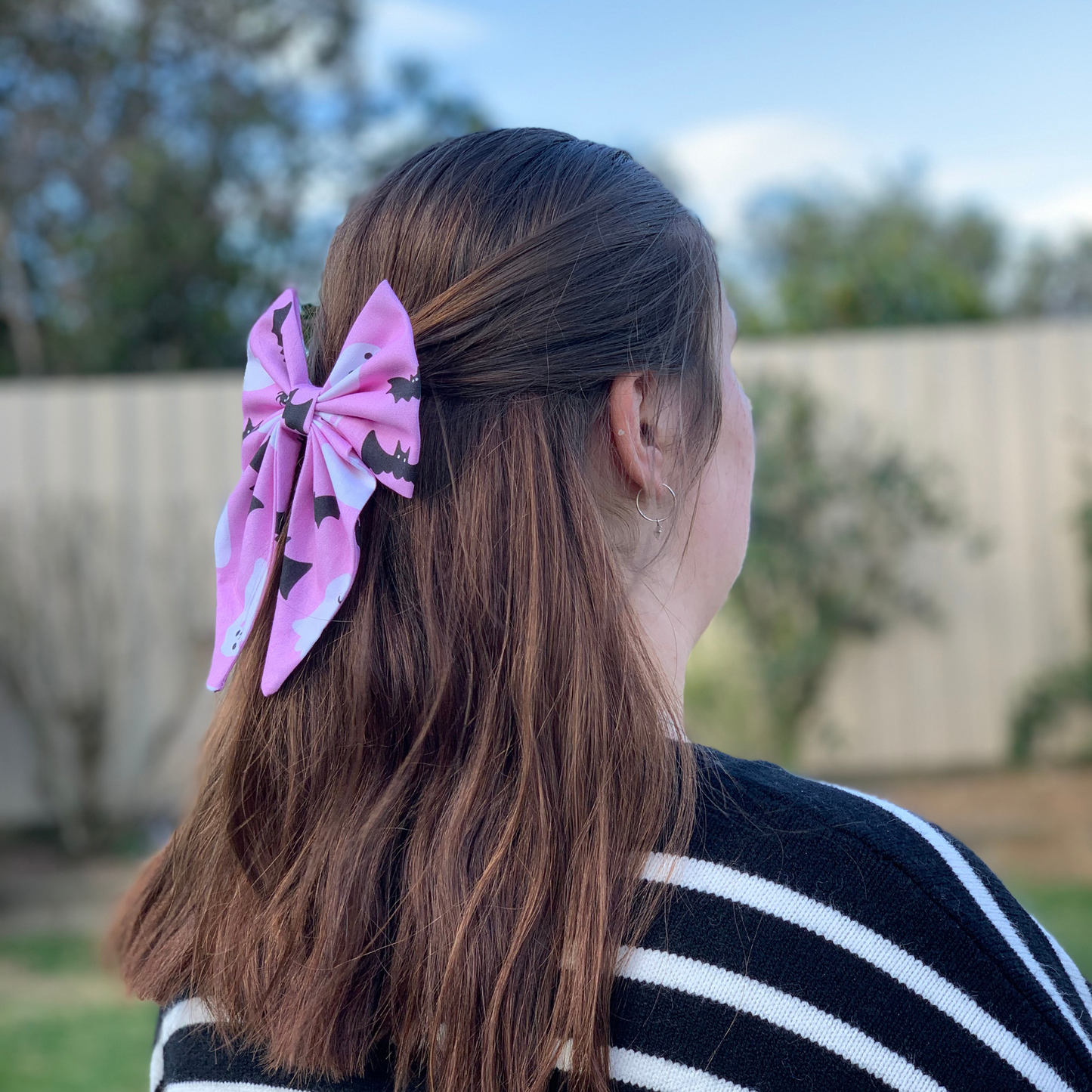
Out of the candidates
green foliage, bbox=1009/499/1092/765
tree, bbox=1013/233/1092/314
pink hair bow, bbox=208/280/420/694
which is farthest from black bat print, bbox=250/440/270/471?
tree, bbox=1013/233/1092/314

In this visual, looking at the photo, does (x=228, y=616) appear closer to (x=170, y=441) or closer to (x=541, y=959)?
(x=541, y=959)

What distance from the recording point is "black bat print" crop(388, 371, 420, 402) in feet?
3.01

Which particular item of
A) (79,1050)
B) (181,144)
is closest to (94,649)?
(79,1050)

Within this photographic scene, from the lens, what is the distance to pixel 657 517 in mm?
1027

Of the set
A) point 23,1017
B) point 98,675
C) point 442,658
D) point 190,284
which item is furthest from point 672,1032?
point 190,284

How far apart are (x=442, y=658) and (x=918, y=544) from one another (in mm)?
5090

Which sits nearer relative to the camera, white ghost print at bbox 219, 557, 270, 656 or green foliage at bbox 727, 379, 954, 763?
white ghost print at bbox 219, 557, 270, 656

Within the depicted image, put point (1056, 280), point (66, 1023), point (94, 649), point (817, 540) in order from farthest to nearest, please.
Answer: point (1056, 280) → point (817, 540) → point (94, 649) → point (66, 1023)

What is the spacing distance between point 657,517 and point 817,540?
4.56m

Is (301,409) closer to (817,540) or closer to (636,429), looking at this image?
(636,429)

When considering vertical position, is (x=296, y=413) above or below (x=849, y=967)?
above

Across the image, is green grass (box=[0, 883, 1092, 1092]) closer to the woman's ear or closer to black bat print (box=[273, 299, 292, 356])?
black bat print (box=[273, 299, 292, 356])

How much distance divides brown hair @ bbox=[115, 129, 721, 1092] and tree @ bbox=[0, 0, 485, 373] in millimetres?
9547

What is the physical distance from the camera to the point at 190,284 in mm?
10086
